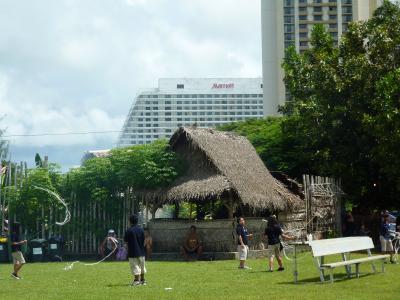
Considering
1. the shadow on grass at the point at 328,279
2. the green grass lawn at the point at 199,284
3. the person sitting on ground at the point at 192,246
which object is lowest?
the green grass lawn at the point at 199,284

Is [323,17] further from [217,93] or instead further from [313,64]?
[313,64]

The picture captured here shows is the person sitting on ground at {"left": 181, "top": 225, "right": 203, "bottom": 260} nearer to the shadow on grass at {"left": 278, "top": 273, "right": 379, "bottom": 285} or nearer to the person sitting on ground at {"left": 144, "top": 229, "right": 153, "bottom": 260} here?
the person sitting on ground at {"left": 144, "top": 229, "right": 153, "bottom": 260}

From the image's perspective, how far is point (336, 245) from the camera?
16.8 metres

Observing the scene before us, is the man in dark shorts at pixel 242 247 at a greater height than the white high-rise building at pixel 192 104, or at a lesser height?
lesser

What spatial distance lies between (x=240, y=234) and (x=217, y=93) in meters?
142

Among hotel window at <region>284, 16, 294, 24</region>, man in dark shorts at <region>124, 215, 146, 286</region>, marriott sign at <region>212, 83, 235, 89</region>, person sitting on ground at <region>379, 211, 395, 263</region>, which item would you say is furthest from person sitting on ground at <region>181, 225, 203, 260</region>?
marriott sign at <region>212, 83, 235, 89</region>

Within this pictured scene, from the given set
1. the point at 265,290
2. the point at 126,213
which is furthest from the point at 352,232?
the point at 265,290

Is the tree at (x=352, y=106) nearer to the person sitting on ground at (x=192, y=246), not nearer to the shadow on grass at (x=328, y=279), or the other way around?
the person sitting on ground at (x=192, y=246)

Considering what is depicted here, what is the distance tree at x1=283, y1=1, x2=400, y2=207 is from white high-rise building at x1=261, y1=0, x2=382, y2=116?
70.3 metres

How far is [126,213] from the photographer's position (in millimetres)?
29312

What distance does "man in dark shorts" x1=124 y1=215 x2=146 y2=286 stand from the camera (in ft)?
54.4

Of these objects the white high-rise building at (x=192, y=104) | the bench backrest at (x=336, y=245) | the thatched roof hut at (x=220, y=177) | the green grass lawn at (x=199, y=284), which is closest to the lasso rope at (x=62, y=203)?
the thatched roof hut at (x=220, y=177)

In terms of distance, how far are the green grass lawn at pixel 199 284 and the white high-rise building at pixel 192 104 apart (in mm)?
128217

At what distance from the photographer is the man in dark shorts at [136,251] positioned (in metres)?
16.6
